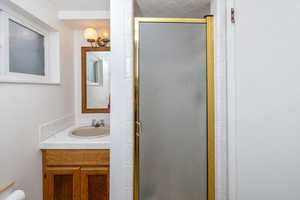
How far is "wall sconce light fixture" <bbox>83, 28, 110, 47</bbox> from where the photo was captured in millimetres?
2008

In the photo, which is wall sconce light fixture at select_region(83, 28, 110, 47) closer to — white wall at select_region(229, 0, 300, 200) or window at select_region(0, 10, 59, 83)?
window at select_region(0, 10, 59, 83)

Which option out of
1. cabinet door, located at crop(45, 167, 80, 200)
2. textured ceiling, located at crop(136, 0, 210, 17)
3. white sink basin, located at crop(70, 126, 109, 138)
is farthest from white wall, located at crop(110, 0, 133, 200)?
white sink basin, located at crop(70, 126, 109, 138)

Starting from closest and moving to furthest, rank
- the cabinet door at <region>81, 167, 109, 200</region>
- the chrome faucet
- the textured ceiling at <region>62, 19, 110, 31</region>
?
the cabinet door at <region>81, 167, 109, 200</region>, the textured ceiling at <region>62, 19, 110, 31</region>, the chrome faucet

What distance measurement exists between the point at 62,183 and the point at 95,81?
1.25 meters

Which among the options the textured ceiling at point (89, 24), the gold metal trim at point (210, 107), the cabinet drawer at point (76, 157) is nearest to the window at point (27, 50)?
the textured ceiling at point (89, 24)

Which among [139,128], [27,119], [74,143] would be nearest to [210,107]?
[139,128]

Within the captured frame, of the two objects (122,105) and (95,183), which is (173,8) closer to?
(122,105)

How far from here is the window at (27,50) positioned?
1261mm

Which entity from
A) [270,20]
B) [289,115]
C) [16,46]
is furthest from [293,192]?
[16,46]

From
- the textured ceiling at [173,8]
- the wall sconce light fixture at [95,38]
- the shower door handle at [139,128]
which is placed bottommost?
the shower door handle at [139,128]

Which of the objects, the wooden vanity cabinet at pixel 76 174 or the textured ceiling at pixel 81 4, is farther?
the textured ceiling at pixel 81 4

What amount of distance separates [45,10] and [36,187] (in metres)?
1.66

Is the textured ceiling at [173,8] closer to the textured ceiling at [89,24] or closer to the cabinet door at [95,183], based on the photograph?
the textured ceiling at [89,24]

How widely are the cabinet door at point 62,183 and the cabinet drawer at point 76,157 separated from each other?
0.06 meters
